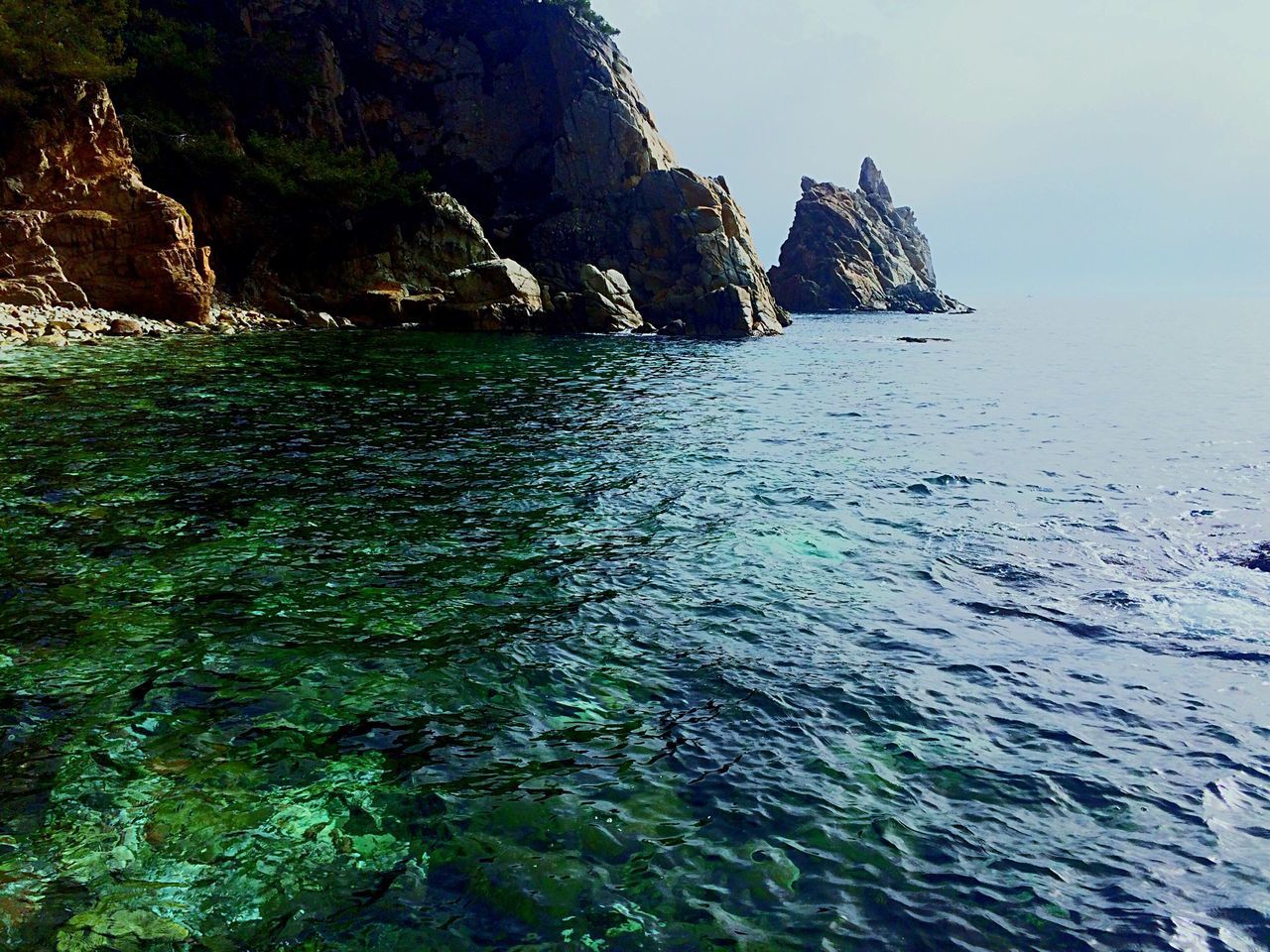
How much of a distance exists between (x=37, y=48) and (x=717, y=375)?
36138 mm

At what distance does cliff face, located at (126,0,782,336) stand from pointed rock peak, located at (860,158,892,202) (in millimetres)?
106719

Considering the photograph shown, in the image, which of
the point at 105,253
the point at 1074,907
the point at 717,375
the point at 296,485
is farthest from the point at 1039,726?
the point at 105,253

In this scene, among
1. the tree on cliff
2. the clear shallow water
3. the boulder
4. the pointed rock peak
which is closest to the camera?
the clear shallow water

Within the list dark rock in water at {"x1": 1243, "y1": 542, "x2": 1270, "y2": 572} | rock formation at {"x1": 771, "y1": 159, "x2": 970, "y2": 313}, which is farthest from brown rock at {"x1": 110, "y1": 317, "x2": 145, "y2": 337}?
rock formation at {"x1": 771, "y1": 159, "x2": 970, "y2": 313}

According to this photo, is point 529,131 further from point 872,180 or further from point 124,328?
point 872,180

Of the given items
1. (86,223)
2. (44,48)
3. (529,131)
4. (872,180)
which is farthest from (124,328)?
(872,180)

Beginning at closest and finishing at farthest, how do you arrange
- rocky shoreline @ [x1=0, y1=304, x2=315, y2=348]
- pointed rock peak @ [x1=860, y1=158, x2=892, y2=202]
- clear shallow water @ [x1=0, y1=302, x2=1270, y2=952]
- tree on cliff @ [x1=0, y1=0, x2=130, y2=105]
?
clear shallow water @ [x1=0, y1=302, x2=1270, y2=952]
rocky shoreline @ [x1=0, y1=304, x2=315, y2=348]
tree on cliff @ [x1=0, y1=0, x2=130, y2=105]
pointed rock peak @ [x1=860, y1=158, x2=892, y2=202]

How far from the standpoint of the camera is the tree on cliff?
35.7m

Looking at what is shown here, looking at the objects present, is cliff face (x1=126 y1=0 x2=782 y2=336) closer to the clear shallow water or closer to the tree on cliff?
the tree on cliff

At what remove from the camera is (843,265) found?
437 feet

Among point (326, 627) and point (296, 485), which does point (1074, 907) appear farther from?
point (296, 485)

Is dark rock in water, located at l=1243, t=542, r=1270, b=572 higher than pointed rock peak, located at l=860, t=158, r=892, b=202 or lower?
lower

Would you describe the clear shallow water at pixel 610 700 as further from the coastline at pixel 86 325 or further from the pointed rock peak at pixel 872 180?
the pointed rock peak at pixel 872 180

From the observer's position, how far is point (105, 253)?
124 feet
